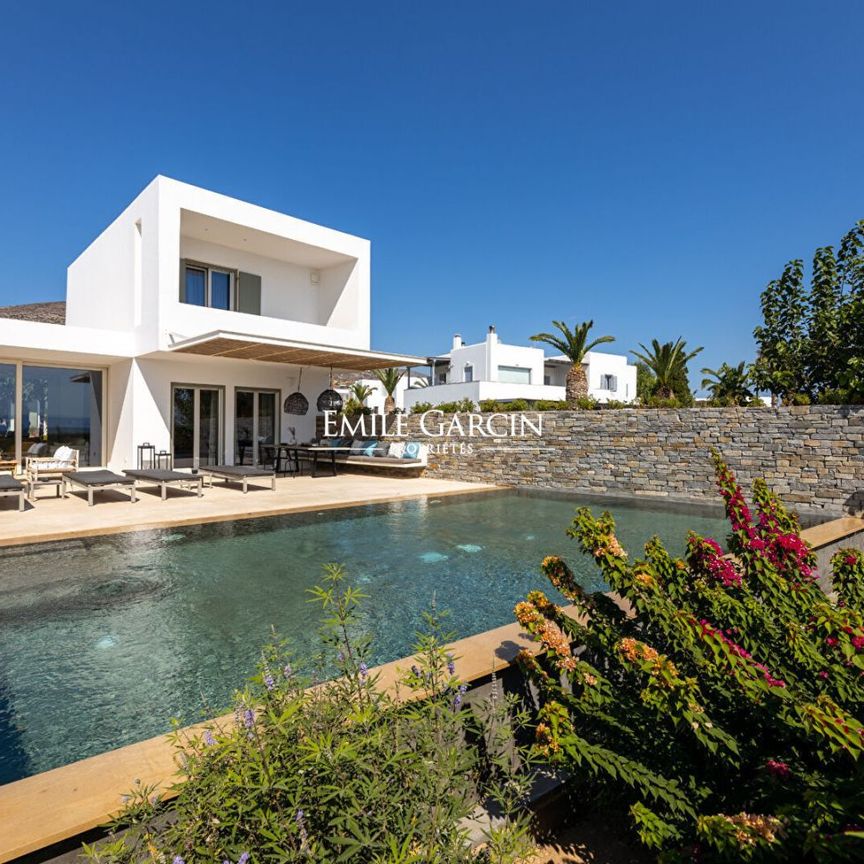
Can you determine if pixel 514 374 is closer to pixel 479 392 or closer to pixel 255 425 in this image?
pixel 479 392

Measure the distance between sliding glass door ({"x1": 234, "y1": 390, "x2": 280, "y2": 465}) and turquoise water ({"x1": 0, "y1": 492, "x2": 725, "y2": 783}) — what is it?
8058 mm

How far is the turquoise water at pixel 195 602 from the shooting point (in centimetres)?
334

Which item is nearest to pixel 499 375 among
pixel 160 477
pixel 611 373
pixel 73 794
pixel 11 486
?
pixel 611 373

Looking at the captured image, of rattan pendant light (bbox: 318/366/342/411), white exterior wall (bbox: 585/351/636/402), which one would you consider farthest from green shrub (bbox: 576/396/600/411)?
white exterior wall (bbox: 585/351/636/402)

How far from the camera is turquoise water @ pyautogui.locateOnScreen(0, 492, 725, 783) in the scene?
334 cm

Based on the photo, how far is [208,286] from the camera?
1652 centimetres

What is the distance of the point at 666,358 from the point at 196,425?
64.7 ft

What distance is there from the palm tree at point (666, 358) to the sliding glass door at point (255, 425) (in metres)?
16.2

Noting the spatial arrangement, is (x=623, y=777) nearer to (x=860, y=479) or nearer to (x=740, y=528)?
(x=740, y=528)

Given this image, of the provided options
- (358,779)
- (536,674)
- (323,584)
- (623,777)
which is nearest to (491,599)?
(323,584)

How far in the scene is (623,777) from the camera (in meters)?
1.72

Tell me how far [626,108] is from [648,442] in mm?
11695

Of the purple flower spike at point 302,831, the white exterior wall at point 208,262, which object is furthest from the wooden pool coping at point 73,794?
the white exterior wall at point 208,262

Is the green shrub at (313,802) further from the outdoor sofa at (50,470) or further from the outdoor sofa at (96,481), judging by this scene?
the outdoor sofa at (50,470)
